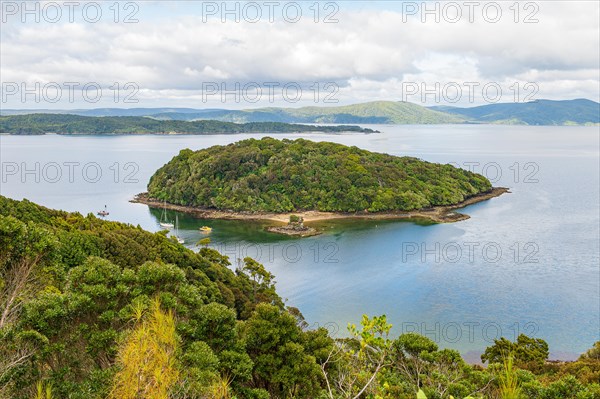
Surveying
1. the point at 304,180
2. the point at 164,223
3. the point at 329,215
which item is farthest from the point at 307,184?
the point at 164,223

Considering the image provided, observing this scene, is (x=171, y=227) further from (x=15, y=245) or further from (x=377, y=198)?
(x=15, y=245)

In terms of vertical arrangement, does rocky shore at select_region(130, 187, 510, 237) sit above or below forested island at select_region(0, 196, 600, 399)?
below

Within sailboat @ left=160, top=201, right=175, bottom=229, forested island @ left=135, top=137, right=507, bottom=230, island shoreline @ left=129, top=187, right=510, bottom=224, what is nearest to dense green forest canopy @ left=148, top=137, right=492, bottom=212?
forested island @ left=135, top=137, right=507, bottom=230

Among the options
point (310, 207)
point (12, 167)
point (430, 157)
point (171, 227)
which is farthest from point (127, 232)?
point (430, 157)

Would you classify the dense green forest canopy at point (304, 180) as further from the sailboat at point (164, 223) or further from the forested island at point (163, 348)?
the forested island at point (163, 348)

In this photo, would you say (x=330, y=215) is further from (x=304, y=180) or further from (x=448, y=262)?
(x=448, y=262)

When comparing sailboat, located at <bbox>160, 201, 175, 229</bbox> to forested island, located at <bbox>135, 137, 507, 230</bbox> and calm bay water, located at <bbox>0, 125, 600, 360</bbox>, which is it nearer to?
calm bay water, located at <bbox>0, 125, 600, 360</bbox>

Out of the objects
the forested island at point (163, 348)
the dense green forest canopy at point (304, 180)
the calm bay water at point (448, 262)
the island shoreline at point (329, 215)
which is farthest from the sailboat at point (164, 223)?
the forested island at point (163, 348)
